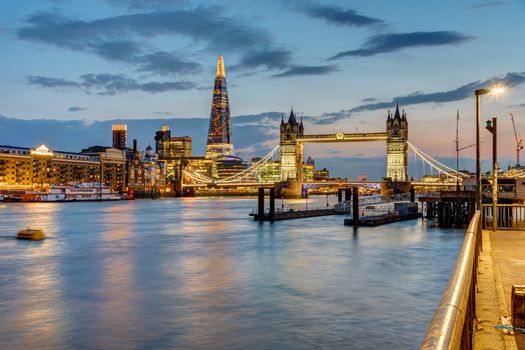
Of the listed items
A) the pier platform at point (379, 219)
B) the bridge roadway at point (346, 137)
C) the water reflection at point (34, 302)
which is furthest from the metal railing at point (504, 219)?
the bridge roadway at point (346, 137)

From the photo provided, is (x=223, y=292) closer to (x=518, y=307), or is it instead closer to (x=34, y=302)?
(x=34, y=302)

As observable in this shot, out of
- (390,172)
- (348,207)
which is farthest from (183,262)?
(390,172)

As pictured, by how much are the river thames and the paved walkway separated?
3.92 m

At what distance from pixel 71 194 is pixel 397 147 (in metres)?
101

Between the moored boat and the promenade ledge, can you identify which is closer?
the promenade ledge

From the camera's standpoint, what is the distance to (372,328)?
61.7ft

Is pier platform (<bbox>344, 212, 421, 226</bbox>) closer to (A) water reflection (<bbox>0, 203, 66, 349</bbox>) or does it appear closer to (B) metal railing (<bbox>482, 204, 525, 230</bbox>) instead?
(B) metal railing (<bbox>482, 204, 525, 230</bbox>)

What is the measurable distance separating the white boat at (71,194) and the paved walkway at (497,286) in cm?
15420

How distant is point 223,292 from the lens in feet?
83.7

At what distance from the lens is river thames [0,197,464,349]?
1800cm

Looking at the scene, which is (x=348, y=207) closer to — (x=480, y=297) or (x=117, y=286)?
(x=117, y=286)

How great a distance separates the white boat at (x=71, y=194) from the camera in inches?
6265

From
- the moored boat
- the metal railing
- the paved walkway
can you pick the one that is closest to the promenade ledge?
the paved walkway

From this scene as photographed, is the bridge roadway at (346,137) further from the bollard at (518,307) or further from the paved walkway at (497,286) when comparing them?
the bollard at (518,307)
